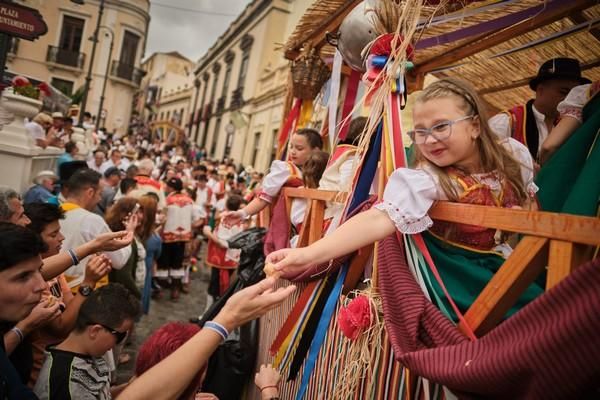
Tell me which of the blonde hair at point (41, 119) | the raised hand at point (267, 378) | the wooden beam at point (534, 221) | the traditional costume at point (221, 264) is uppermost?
the blonde hair at point (41, 119)

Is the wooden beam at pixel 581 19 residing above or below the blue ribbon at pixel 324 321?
above

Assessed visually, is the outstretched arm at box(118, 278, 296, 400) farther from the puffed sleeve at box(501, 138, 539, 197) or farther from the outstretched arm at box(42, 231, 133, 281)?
the outstretched arm at box(42, 231, 133, 281)

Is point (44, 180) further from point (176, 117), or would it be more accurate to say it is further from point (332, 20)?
point (176, 117)

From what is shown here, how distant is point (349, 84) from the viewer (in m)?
3.84

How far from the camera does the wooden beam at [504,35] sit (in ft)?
8.03

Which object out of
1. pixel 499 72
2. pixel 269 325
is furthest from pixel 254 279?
pixel 499 72

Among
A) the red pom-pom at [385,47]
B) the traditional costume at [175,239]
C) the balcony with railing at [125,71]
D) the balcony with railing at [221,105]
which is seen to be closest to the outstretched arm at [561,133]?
the red pom-pom at [385,47]

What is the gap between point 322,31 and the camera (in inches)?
136

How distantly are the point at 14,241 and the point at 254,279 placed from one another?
1.96 metres

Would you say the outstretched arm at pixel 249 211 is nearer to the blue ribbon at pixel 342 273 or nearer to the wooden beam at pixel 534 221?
the blue ribbon at pixel 342 273

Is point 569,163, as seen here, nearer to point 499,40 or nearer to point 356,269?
point 356,269

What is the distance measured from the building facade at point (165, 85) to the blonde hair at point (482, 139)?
44944 millimetres

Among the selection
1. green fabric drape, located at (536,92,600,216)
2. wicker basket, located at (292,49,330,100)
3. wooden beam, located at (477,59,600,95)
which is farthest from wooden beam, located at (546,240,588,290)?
wicker basket, located at (292,49,330,100)

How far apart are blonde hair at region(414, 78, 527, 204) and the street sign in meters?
5.78
